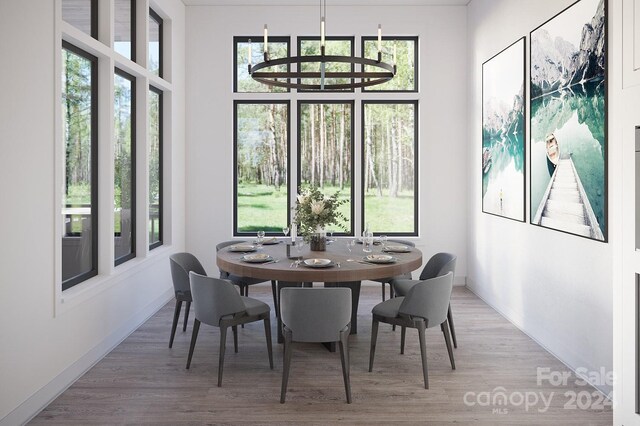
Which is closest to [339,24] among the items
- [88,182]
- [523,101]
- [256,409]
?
[523,101]

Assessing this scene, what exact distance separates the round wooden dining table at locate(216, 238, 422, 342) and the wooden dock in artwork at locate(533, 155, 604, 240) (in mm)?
1122

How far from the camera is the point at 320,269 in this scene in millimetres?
3527

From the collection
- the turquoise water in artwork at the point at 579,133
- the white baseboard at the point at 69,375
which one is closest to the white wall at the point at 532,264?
the turquoise water in artwork at the point at 579,133

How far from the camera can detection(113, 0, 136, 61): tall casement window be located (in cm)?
463

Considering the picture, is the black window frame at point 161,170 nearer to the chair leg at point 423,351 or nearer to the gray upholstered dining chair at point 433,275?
the gray upholstered dining chair at point 433,275

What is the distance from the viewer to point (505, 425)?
114 inches

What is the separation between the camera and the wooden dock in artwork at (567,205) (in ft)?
11.5

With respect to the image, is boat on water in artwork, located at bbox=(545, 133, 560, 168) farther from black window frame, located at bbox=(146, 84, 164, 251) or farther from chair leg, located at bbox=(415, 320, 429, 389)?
black window frame, located at bbox=(146, 84, 164, 251)

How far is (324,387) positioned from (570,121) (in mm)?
2652

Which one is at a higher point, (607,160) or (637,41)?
(637,41)

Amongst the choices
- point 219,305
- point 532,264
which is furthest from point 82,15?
point 532,264

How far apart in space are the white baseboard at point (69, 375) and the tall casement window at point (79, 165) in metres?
0.57

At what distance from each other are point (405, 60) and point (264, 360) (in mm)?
4553

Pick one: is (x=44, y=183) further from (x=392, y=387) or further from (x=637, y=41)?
(x=637, y=41)
